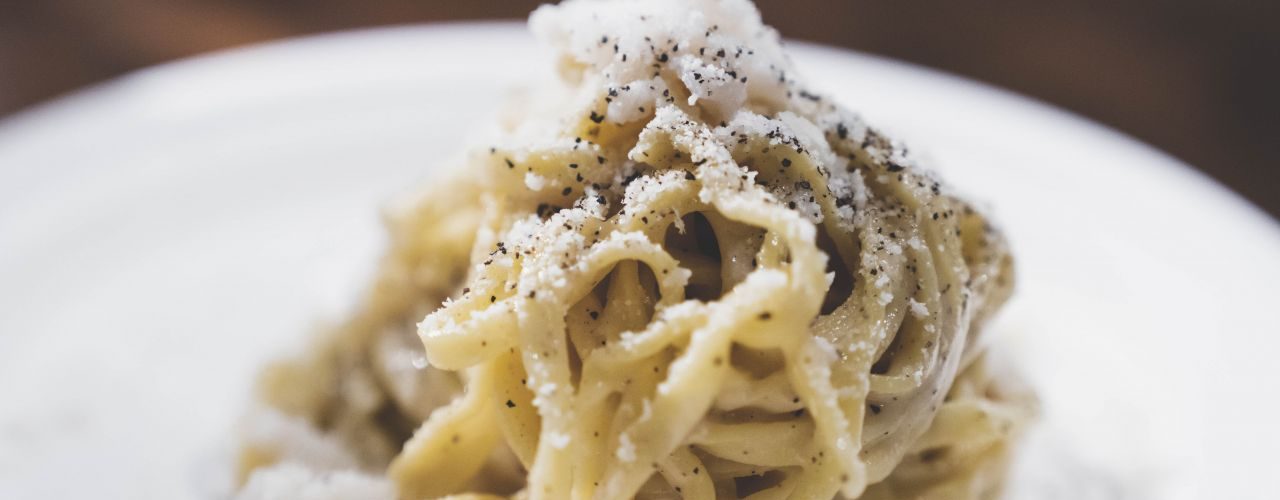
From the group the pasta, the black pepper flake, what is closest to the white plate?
the pasta

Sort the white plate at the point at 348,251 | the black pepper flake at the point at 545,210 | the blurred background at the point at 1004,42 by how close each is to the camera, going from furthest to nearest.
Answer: the blurred background at the point at 1004,42, the white plate at the point at 348,251, the black pepper flake at the point at 545,210

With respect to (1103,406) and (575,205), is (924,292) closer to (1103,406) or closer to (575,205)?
(575,205)

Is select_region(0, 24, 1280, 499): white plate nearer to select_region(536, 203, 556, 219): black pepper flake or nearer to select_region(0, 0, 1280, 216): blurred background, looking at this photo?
select_region(536, 203, 556, 219): black pepper flake

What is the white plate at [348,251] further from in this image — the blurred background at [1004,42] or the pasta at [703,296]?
the blurred background at [1004,42]

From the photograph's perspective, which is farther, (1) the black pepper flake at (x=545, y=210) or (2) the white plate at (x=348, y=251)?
(2) the white plate at (x=348, y=251)

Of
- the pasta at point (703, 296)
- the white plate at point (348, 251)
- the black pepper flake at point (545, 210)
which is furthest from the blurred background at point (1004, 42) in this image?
the black pepper flake at point (545, 210)

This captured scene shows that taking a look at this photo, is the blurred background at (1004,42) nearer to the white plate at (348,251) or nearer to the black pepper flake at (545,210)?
the white plate at (348,251)

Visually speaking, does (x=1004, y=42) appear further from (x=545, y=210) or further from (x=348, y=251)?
(x=545, y=210)

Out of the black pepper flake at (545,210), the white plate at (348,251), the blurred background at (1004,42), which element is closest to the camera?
the black pepper flake at (545,210)

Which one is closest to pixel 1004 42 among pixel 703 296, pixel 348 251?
pixel 348 251
